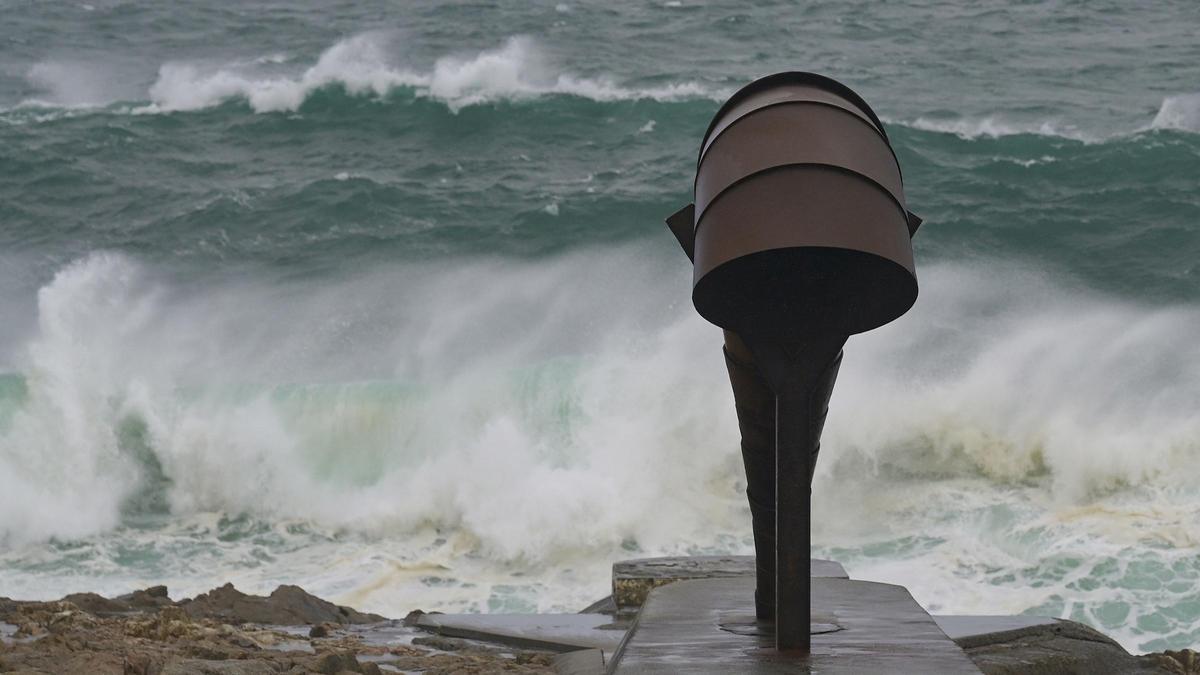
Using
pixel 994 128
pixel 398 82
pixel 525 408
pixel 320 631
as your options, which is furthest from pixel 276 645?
pixel 398 82

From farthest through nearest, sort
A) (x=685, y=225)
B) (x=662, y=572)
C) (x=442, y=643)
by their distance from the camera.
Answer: (x=662, y=572)
(x=442, y=643)
(x=685, y=225)

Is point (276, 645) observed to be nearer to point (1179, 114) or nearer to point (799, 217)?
point (799, 217)

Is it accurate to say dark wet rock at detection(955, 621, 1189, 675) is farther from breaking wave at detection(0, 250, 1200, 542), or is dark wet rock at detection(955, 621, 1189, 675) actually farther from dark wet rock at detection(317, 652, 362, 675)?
breaking wave at detection(0, 250, 1200, 542)

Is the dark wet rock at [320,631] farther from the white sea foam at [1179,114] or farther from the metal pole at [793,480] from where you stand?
the white sea foam at [1179,114]

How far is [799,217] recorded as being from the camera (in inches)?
91.0

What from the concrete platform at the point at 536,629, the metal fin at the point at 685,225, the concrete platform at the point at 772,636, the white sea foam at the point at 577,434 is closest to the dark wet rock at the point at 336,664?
the concrete platform at the point at 536,629

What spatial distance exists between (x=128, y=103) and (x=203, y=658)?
19.1 m

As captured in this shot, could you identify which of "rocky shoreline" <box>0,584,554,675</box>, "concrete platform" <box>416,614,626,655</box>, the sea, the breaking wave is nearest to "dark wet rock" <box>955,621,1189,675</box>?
"concrete platform" <box>416,614,626,655</box>

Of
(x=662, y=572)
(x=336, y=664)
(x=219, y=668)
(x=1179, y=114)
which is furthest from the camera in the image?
(x=1179, y=114)

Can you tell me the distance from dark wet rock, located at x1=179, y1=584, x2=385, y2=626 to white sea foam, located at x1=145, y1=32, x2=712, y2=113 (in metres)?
14.7

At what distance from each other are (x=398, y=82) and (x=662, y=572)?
17284 millimetres

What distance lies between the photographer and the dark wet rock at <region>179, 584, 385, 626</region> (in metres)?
5.45

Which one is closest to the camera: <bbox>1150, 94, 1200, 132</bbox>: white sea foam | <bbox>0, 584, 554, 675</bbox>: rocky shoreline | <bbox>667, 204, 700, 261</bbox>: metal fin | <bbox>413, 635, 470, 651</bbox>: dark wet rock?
<bbox>667, 204, 700, 261</bbox>: metal fin

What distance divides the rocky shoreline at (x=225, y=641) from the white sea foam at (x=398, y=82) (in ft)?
48.8
